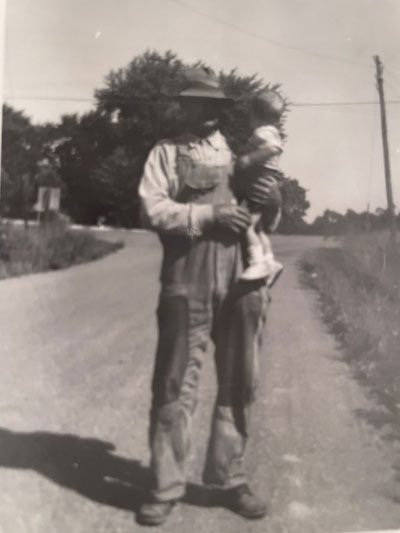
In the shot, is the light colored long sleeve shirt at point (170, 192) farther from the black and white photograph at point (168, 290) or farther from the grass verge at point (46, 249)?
the grass verge at point (46, 249)

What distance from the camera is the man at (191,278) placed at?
158 centimetres

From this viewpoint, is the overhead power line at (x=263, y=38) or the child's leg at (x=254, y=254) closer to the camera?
the child's leg at (x=254, y=254)

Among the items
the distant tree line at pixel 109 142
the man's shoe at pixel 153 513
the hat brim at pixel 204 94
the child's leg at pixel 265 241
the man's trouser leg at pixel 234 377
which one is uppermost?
the hat brim at pixel 204 94

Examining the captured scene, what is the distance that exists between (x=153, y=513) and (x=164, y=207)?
0.74 metres

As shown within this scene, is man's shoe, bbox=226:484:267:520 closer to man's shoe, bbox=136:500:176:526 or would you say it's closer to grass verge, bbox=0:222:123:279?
man's shoe, bbox=136:500:176:526

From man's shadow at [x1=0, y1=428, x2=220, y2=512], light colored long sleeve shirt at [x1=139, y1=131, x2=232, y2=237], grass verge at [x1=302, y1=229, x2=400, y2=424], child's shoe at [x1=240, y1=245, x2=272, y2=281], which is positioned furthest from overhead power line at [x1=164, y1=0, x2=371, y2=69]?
man's shadow at [x1=0, y1=428, x2=220, y2=512]

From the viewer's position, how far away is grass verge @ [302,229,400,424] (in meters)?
1.96

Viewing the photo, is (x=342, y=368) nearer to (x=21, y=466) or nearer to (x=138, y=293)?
(x=138, y=293)

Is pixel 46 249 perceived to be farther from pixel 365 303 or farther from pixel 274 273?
pixel 365 303

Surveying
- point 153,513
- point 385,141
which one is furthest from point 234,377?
point 385,141

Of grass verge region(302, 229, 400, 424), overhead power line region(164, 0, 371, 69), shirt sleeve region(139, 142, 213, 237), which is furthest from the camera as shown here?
grass verge region(302, 229, 400, 424)

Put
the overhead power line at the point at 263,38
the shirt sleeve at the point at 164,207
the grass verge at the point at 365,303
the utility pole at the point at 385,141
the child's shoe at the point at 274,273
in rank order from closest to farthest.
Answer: the shirt sleeve at the point at 164,207 → the child's shoe at the point at 274,273 → the overhead power line at the point at 263,38 → the grass verge at the point at 365,303 → the utility pole at the point at 385,141

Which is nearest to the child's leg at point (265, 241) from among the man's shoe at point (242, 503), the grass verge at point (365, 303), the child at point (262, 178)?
the child at point (262, 178)

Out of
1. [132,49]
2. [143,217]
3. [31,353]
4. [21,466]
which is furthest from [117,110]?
[21,466]
